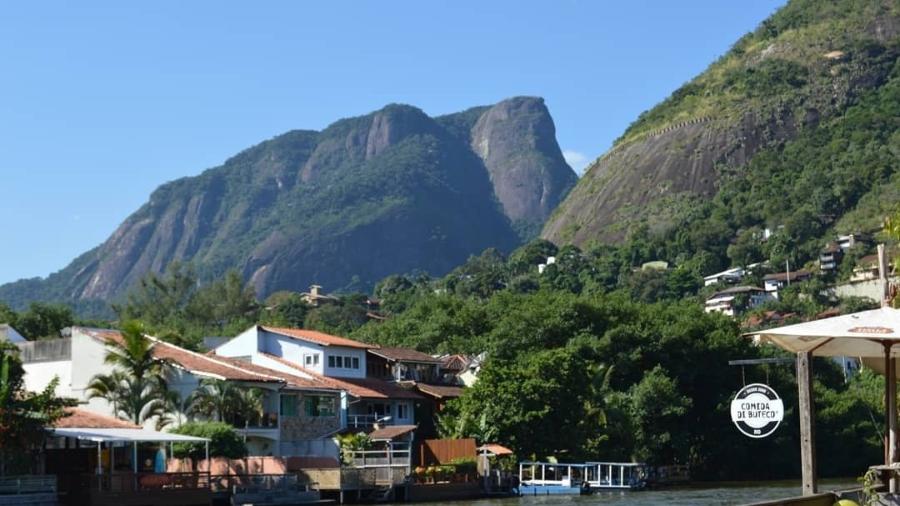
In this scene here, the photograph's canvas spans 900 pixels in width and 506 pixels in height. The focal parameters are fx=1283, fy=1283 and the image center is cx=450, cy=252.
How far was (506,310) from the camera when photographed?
9550 centimetres

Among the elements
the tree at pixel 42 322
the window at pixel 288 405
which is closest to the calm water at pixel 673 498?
the window at pixel 288 405

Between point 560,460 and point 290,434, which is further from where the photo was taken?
point 560,460

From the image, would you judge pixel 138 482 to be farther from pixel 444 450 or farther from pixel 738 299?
pixel 738 299

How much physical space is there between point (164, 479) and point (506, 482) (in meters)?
22.6

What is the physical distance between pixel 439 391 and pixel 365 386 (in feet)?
23.1

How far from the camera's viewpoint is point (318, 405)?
62656mm

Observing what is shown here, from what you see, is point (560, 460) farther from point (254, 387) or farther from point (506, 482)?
point (254, 387)

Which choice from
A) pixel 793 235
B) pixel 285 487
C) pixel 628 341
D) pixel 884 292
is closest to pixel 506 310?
pixel 628 341

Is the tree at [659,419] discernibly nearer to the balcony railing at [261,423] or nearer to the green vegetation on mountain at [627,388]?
the green vegetation on mountain at [627,388]

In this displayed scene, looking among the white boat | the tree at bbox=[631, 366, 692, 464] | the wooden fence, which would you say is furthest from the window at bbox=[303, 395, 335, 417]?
the tree at bbox=[631, 366, 692, 464]

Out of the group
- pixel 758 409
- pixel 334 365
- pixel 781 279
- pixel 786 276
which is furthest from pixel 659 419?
pixel 781 279

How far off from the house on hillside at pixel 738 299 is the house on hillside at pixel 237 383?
107816mm

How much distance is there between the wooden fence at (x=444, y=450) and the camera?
213ft

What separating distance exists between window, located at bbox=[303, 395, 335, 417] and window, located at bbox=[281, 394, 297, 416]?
82 centimetres
